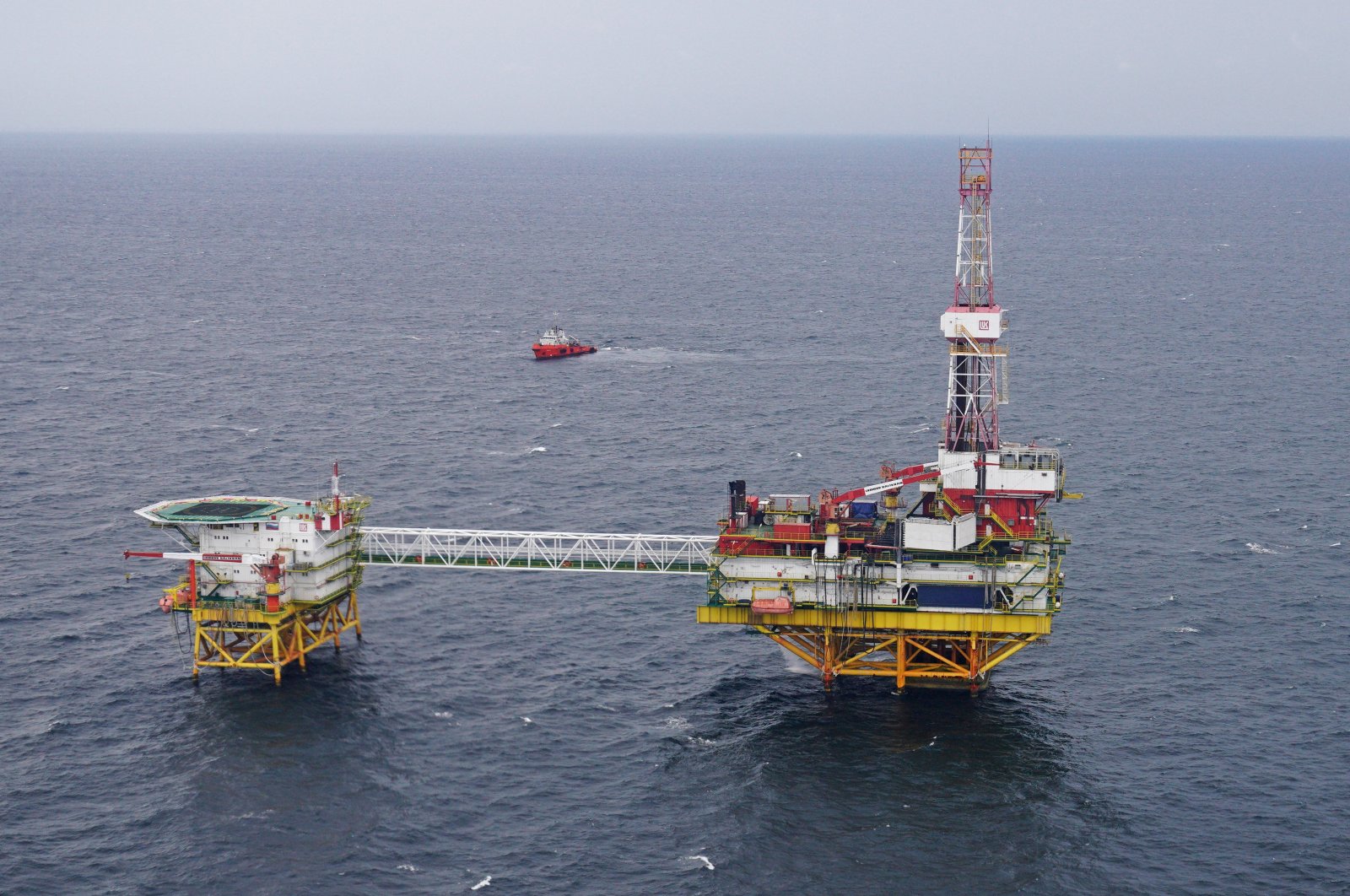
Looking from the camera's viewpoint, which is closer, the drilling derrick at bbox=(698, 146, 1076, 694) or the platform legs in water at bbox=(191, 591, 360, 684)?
the drilling derrick at bbox=(698, 146, 1076, 694)

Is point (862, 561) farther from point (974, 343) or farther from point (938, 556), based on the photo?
point (974, 343)

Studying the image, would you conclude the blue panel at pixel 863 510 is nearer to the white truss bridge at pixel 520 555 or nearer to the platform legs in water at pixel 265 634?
the white truss bridge at pixel 520 555

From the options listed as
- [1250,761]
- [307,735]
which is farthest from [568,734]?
[1250,761]

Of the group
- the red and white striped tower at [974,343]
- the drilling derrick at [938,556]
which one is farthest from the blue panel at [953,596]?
the red and white striped tower at [974,343]

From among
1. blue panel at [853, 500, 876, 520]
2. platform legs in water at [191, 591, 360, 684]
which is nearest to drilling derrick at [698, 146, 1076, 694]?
blue panel at [853, 500, 876, 520]

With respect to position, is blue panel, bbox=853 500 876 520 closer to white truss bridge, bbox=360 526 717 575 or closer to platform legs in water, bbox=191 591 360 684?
white truss bridge, bbox=360 526 717 575

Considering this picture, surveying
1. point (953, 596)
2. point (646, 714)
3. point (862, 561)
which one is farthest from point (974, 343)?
point (646, 714)

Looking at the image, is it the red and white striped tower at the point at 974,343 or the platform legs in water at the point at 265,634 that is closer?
the red and white striped tower at the point at 974,343
